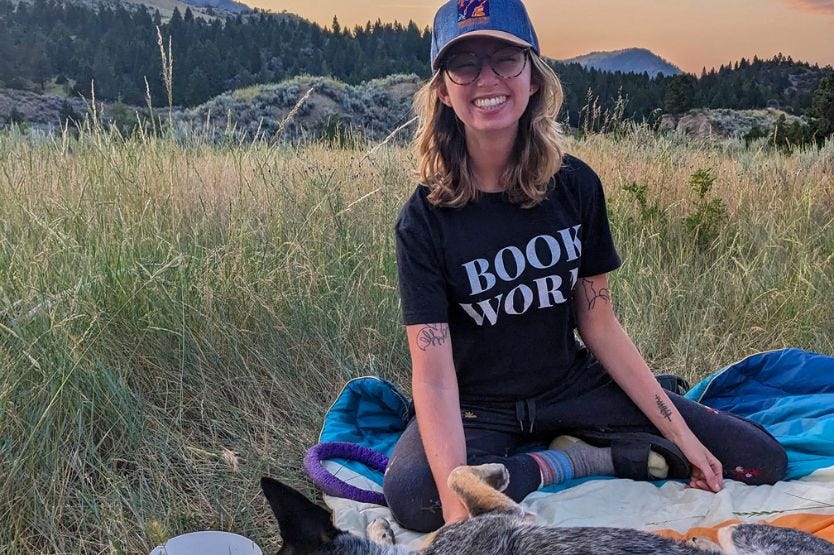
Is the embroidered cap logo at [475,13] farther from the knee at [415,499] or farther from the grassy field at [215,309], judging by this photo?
the grassy field at [215,309]

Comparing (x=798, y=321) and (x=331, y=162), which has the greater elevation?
(x=331, y=162)

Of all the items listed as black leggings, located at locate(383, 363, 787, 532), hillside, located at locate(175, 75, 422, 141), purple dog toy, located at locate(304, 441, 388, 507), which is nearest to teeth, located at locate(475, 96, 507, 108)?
black leggings, located at locate(383, 363, 787, 532)

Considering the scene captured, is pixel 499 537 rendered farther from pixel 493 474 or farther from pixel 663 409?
pixel 663 409

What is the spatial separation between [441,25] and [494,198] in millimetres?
846

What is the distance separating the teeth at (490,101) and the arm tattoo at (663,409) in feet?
5.36

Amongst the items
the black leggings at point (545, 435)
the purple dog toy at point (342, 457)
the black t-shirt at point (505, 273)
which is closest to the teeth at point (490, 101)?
the black t-shirt at point (505, 273)

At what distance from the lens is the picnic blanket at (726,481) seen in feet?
9.84

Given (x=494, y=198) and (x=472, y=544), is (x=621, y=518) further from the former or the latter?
A: (x=494, y=198)

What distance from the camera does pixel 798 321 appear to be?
493 centimetres

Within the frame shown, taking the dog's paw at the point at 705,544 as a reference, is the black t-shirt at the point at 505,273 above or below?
above

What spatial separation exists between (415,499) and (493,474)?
400mm

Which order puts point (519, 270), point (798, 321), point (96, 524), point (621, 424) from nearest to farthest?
point (96, 524), point (519, 270), point (621, 424), point (798, 321)

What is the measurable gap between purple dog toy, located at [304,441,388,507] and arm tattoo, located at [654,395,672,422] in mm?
1434

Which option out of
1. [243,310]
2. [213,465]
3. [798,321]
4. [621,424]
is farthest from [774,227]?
[213,465]
